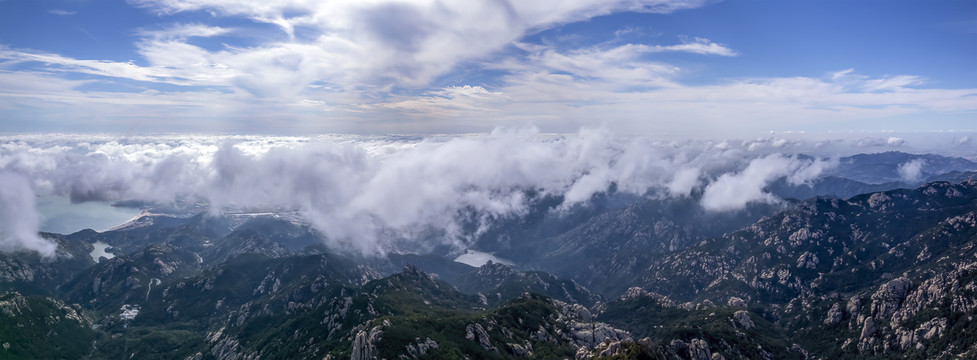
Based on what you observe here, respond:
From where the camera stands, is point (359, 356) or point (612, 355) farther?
point (359, 356)

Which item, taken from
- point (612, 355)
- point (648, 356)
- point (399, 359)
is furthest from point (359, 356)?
point (648, 356)

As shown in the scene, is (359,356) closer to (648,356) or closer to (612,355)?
(612,355)

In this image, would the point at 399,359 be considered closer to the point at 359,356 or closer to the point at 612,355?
the point at 359,356

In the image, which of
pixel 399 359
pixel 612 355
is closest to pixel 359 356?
pixel 399 359

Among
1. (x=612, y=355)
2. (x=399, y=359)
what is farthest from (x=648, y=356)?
(x=399, y=359)

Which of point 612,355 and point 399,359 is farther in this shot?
point 399,359

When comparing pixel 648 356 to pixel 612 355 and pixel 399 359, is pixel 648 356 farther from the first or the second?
pixel 399 359
